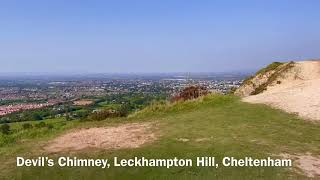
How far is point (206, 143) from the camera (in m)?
12.5

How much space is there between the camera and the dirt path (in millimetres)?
12727

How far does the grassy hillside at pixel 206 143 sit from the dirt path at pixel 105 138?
0.44m

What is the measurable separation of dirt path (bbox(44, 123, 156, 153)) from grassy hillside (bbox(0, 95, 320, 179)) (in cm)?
44

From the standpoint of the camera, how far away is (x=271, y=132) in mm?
14031

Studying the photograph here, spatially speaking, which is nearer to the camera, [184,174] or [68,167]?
[184,174]

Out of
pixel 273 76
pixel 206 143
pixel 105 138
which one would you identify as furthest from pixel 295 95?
pixel 105 138

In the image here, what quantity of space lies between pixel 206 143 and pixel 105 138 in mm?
3382

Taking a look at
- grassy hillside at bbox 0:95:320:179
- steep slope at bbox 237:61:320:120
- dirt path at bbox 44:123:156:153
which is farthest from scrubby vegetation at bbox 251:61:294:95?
dirt path at bbox 44:123:156:153

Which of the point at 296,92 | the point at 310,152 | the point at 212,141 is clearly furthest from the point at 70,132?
the point at 296,92

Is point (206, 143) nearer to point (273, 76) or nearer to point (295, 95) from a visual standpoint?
point (295, 95)

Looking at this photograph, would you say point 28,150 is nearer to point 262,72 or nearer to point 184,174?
point 184,174

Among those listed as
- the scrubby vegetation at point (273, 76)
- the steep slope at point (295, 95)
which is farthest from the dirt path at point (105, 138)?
the scrubby vegetation at point (273, 76)

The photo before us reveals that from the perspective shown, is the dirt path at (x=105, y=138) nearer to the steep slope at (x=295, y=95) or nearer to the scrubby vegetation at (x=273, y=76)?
the steep slope at (x=295, y=95)

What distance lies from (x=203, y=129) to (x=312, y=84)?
37.9 ft
